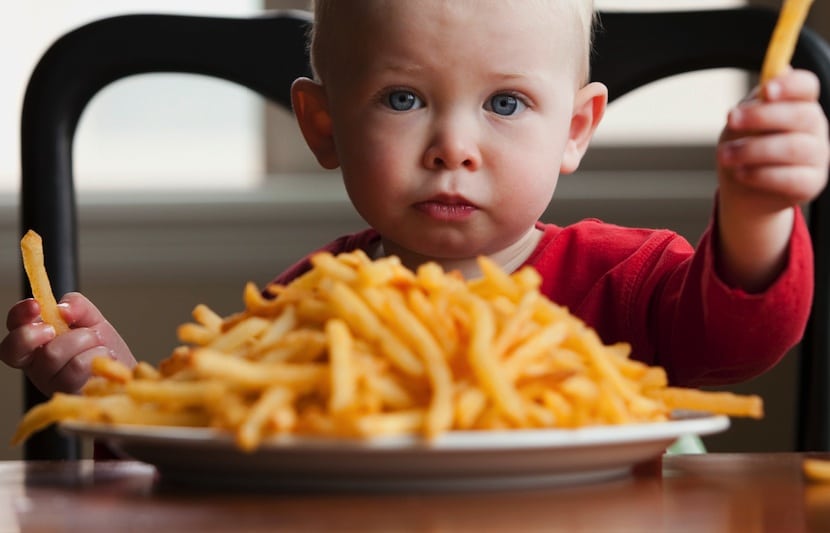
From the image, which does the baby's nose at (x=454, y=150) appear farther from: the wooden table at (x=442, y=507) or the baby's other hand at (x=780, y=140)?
the wooden table at (x=442, y=507)

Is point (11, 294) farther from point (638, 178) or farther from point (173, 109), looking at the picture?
point (638, 178)

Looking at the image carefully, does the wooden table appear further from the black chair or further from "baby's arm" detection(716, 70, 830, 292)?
the black chair

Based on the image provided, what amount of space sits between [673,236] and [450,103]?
31 centimetres

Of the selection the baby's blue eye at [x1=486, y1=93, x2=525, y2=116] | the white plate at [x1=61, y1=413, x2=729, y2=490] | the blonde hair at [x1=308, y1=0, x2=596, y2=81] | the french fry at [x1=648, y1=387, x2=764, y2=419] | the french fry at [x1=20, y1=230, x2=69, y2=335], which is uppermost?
the blonde hair at [x1=308, y1=0, x2=596, y2=81]

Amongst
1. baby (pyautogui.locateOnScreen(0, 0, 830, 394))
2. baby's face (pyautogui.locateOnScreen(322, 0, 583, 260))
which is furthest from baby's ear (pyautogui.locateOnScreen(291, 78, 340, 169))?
baby's face (pyautogui.locateOnScreen(322, 0, 583, 260))

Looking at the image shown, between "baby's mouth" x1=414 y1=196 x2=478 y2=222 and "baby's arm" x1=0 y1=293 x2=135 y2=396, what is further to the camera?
"baby's mouth" x1=414 y1=196 x2=478 y2=222

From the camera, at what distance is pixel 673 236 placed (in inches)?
53.2

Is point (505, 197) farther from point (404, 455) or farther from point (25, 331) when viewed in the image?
point (404, 455)

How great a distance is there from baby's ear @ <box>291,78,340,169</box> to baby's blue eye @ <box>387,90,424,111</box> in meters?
0.19

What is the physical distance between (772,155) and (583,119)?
620 mm

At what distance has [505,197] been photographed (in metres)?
1.25

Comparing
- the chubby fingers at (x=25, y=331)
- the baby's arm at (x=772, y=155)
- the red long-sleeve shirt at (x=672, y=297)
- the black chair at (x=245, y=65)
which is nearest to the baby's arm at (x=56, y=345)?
the chubby fingers at (x=25, y=331)

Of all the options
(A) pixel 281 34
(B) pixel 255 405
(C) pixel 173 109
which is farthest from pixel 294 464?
(C) pixel 173 109

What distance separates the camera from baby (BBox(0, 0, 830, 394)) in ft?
3.29
